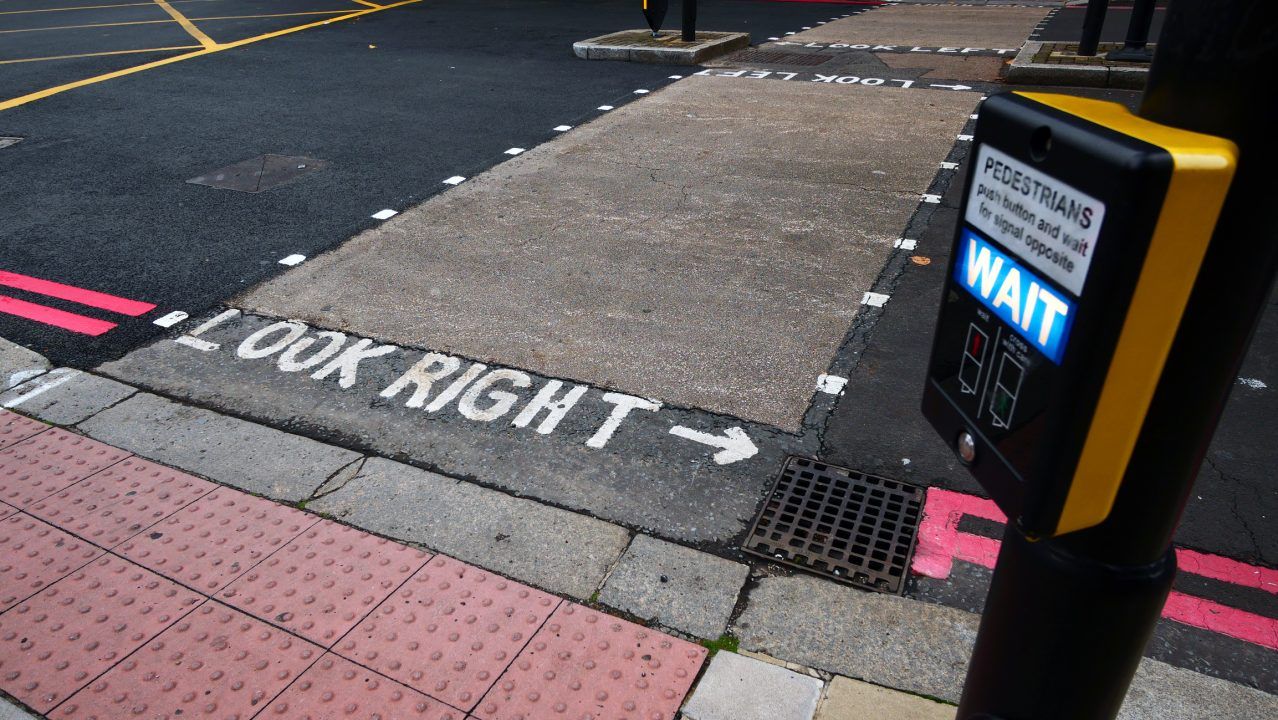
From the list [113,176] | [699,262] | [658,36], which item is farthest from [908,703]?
[658,36]

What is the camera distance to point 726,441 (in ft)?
13.0

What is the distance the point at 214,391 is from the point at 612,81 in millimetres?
8185

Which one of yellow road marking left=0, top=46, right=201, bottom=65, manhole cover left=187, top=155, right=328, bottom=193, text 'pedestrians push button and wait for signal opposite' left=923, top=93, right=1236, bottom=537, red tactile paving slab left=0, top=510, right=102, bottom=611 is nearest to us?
text 'pedestrians push button and wait for signal opposite' left=923, top=93, right=1236, bottom=537

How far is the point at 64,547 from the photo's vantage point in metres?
3.33

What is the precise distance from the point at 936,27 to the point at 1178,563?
1555 centimetres

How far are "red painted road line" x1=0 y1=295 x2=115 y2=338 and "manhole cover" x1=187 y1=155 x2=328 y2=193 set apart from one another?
7.55 feet

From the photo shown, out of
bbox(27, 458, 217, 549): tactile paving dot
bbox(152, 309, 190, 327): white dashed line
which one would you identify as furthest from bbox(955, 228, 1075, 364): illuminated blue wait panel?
bbox(152, 309, 190, 327): white dashed line

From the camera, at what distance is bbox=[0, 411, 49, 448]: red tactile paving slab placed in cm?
404

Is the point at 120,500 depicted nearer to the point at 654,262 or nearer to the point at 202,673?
the point at 202,673

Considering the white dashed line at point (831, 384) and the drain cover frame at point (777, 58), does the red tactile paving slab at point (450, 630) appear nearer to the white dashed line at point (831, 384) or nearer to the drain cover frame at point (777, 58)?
the white dashed line at point (831, 384)

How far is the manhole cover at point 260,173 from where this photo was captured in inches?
293

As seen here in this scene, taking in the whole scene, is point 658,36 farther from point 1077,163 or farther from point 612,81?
point 1077,163

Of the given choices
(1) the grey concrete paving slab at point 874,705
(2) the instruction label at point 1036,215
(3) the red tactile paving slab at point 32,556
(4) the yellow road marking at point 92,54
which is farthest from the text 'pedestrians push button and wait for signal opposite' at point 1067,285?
(4) the yellow road marking at point 92,54

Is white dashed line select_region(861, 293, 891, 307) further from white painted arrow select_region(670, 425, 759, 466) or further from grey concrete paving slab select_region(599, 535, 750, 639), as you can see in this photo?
grey concrete paving slab select_region(599, 535, 750, 639)
